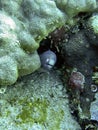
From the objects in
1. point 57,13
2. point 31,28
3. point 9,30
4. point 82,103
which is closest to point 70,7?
point 57,13

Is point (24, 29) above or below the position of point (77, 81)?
above

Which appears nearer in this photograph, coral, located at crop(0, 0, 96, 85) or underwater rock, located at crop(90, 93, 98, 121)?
coral, located at crop(0, 0, 96, 85)

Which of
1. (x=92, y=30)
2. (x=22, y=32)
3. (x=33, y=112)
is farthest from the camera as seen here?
(x=92, y=30)

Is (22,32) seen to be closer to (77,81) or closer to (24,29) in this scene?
(24,29)

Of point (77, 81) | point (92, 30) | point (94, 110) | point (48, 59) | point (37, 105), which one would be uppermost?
point (92, 30)

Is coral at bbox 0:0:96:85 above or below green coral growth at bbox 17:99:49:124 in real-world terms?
above

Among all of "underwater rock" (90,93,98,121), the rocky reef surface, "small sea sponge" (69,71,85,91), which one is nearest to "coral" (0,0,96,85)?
the rocky reef surface

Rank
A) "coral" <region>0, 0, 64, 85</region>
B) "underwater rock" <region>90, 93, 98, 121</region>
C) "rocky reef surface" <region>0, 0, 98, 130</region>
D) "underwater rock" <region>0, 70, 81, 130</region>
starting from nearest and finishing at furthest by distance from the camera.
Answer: "coral" <region>0, 0, 64, 85</region>
"rocky reef surface" <region>0, 0, 98, 130</region>
"underwater rock" <region>0, 70, 81, 130</region>
"underwater rock" <region>90, 93, 98, 121</region>

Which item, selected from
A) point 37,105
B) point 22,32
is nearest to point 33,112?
point 37,105

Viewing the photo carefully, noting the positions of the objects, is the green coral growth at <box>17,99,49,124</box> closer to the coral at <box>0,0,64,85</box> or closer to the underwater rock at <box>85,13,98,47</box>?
the coral at <box>0,0,64,85</box>

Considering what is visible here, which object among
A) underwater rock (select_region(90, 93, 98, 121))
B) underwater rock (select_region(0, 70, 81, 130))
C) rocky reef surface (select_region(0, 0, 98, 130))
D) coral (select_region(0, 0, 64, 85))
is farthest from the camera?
underwater rock (select_region(90, 93, 98, 121))

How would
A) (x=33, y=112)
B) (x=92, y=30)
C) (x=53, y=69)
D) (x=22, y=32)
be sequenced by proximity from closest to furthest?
1. (x=22, y=32)
2. (x=33, y=112)
3. (x=92, y=30)
4. (x=53, y=69)

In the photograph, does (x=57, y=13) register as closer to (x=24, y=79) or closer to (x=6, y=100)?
(x=24, y=79)
